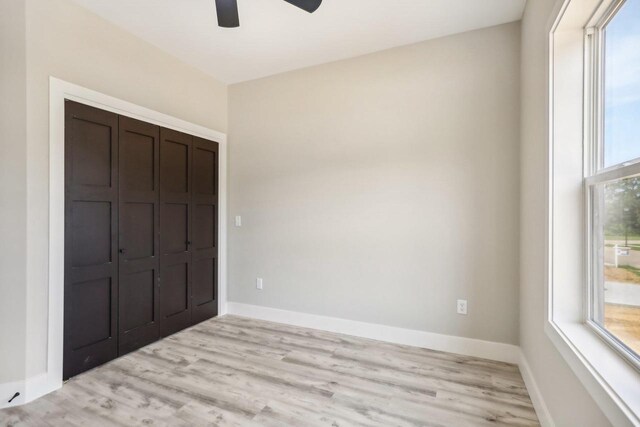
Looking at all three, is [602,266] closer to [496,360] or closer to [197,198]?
[496,360]

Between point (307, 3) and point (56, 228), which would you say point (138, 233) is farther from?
point (307, 3)

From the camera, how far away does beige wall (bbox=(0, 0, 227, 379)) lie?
1888 mm

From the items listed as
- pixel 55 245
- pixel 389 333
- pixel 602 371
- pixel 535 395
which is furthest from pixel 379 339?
pixel 55 245

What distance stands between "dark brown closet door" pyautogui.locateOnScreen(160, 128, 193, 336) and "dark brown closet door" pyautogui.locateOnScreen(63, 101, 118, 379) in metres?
0.46

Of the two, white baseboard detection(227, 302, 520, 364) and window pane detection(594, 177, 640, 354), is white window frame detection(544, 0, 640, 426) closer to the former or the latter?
window pane detection(594, 177, 640, 354)

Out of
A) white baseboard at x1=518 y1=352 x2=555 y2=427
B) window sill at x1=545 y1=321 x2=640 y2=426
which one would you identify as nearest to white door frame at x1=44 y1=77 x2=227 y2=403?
window sill at x1=545 y1=321 x2=640 y2=426

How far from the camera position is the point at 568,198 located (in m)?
1.50

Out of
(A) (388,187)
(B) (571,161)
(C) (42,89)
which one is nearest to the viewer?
(B) (571,161)

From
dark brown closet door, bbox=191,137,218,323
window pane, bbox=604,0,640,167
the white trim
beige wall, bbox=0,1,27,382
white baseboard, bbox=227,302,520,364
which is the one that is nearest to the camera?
window pane, bbox=604,0,640,167

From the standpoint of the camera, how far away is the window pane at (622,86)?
108 cm

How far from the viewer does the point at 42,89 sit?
1.97 meters

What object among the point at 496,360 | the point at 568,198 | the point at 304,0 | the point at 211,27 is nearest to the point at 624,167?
the point at 568,198

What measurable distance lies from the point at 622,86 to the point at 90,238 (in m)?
3.23

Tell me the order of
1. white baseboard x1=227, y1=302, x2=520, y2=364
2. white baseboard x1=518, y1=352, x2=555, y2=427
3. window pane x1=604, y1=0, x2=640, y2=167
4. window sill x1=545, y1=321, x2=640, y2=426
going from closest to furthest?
window sill x1=545, y1=321, x2=640, y2=426
window pane x1=604, y1=0, x2=640, y2=167
white baseboard x1=518, y1=352, x2=555, y2=427
white baseboard x1=227, y1=302, x2=520, y2=364
